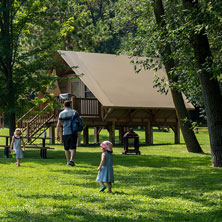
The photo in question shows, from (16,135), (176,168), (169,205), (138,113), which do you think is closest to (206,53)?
(176,168)

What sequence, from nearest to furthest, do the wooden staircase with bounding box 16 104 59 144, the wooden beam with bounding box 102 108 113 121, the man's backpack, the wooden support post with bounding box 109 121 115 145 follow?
1. the man's backpack
2. the wooden beam with bounding box 102 108 113 121
3. the wooden support post with bounding box 109 121 115 145
4. the wooden staircase with bounding box 16 104 59 144

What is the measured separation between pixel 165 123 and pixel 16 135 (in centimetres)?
2021

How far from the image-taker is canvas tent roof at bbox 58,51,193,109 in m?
30.3

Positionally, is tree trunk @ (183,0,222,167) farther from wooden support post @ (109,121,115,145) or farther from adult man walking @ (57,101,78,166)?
wooden support post @ (109,121,115,145)

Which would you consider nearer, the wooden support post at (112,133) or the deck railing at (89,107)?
the deck railing at (89,107)

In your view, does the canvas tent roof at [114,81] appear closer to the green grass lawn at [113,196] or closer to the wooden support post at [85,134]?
the wooden support post at [85,134]

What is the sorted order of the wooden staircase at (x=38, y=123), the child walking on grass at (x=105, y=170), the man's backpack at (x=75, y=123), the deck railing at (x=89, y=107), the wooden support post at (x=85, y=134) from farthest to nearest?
the wooden support post at (x=85, y=134) < the wooden staircase at (x=38, y=123) < the deck railing at (x=89, y=107) < the man's backpack at (x=75, y=123) < the child walking on grass at (x=105, y=170)

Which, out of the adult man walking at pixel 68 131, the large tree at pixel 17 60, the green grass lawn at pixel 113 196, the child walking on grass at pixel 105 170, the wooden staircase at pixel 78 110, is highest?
the large tree at pixel 17 60

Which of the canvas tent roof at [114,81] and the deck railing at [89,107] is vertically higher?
the canvas tent roof at [114,81]

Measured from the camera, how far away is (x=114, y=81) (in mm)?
31922

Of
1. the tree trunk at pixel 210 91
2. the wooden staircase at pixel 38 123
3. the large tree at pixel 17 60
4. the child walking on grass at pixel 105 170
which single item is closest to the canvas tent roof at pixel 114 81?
the wooden staircase at pixel 38 123

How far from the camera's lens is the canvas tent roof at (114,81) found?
30.3 meters

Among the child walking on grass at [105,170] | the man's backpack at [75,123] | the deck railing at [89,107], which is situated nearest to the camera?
the child walking on grass at [105,170]

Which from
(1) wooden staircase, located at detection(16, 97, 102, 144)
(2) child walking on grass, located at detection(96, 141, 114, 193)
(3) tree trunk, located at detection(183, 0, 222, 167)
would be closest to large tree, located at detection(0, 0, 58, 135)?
(1) wooden staircase, located at detection(16, 97, 102, 144)
